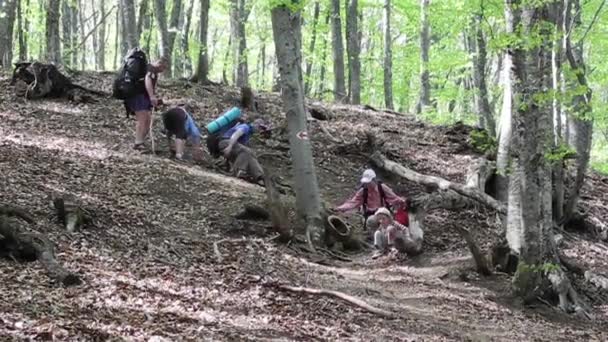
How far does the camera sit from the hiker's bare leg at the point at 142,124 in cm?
1080

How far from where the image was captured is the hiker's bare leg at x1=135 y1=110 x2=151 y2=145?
10797mm

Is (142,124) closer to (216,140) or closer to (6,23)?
(216,140)

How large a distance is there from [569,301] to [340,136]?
294 inches

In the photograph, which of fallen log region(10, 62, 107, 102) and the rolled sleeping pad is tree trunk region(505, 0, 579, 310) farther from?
fallen log region(10, 62, 107, 102)

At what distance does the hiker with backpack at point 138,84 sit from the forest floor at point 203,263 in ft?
2.58

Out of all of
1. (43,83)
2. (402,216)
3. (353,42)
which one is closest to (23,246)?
(402,216)

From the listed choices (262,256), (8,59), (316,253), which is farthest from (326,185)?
(8,59)

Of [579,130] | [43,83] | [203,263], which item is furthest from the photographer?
[43,83]

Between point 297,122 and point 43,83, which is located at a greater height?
point 43,83

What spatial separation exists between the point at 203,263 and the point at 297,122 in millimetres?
2824

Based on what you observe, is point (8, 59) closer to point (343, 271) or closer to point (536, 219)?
point (343, 271)

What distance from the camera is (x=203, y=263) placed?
7012 millimetres

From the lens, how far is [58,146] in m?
10.6

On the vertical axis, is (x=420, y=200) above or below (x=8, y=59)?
below
